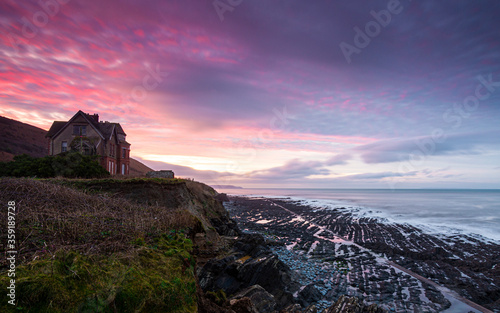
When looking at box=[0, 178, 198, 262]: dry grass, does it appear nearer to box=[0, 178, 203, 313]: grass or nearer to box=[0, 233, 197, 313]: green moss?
box=[0, 178, 203, 313]: grass

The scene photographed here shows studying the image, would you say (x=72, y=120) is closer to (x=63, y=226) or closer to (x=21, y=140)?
(x=63, y=226)

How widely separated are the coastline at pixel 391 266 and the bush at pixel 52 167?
17.4m

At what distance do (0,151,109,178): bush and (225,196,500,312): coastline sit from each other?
17.4 meters

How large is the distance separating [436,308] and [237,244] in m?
10.0

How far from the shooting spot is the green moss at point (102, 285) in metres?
3.14

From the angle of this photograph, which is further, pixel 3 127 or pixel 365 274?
pixel 3 127

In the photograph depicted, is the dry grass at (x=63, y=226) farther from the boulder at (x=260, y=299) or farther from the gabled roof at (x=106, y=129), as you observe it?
the gabled roof at (x=106, y=129)

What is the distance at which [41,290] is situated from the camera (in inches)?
124

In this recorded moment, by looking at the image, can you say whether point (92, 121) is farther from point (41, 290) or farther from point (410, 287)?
point (410, 287)

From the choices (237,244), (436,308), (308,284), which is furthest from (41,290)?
(436,308)

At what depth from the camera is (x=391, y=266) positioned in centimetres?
1534

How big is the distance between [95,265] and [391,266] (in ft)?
56.0

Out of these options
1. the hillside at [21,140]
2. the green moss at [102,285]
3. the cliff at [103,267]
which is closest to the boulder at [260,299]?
the cliff at [103,267]

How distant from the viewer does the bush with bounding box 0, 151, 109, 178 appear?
21.8 meters
